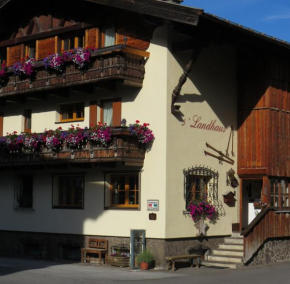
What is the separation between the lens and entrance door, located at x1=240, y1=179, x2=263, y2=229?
936 inches

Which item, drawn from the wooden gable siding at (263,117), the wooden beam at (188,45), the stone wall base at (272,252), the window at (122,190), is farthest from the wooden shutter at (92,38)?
the stone wall base at (272,252)

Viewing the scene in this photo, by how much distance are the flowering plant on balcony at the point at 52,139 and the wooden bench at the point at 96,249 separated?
326cm

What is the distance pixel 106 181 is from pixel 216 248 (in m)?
4.19

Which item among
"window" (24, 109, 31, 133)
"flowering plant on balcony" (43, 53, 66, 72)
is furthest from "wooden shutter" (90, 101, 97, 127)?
"window" (24, 109, 31, 133)

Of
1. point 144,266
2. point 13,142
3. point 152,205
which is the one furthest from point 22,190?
point 144,266

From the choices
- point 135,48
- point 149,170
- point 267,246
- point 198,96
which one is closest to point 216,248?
point 267,246

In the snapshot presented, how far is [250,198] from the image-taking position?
2409 centimetres

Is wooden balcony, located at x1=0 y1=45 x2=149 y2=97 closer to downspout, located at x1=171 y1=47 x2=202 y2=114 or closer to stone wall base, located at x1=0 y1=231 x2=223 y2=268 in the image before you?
downspout, located at x1=171 y1=47 x2=202 y2=114

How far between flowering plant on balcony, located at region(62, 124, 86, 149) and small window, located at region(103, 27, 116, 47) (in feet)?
9.84

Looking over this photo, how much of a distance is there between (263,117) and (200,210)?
4.05 m

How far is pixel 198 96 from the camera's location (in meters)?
21.8

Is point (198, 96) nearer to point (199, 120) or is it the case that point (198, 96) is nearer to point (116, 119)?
point (199, 120)

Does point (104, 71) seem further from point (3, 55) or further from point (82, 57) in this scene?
point (3, 55)

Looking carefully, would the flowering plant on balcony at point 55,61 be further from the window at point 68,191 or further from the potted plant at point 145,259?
the potted plant at point 145,259
